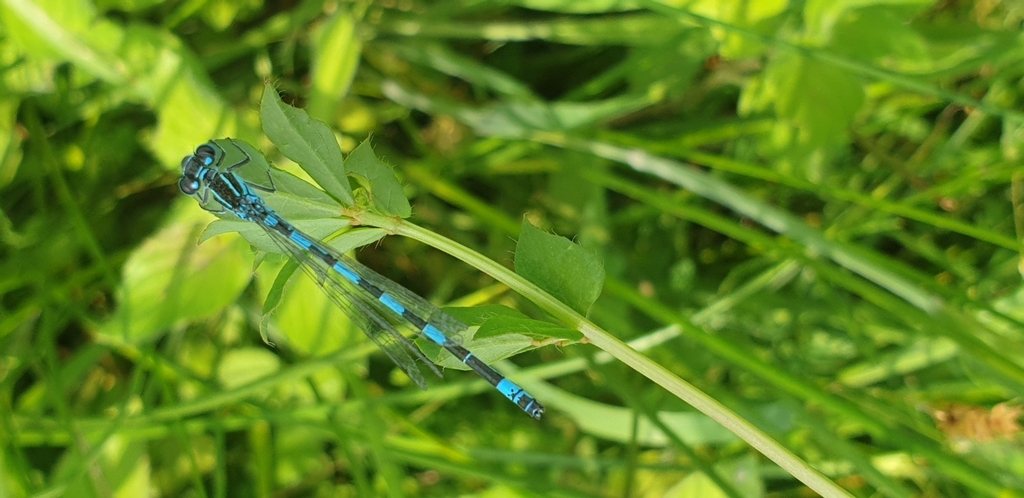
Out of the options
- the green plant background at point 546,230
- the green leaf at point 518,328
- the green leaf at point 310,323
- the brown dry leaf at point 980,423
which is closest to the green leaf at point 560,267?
the green leaf at point 518,328

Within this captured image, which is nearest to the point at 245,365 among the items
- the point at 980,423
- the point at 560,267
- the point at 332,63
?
the point at 332,63

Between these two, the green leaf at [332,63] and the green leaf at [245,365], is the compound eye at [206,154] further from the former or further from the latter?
the green leaf at [245,365]

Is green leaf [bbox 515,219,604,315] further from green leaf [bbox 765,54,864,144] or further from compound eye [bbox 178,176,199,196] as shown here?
green leaf [bbox 765,54,864,144]

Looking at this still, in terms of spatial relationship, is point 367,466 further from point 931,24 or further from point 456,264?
point 931,24

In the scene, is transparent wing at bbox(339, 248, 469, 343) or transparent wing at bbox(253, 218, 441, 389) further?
transparent wing at bbox(253, 218, 441, 389)

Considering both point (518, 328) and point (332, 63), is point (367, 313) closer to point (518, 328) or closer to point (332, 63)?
point (518, 328)

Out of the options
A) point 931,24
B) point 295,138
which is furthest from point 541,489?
point 931,24

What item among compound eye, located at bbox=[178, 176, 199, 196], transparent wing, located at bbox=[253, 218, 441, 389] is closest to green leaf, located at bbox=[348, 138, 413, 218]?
transparent wing, located at bbox=[253, 218, 441, 389]
